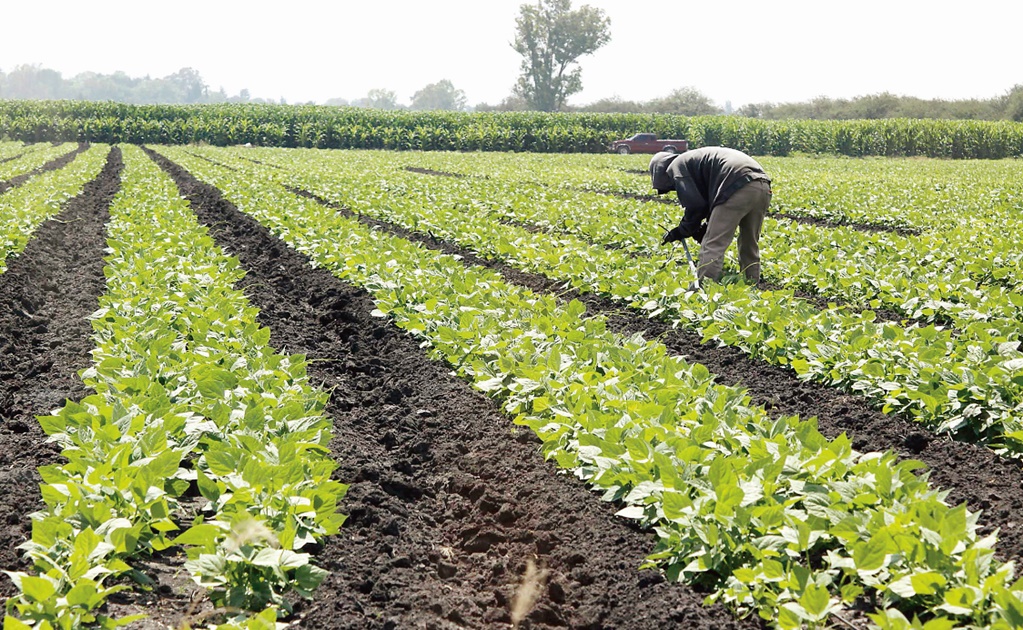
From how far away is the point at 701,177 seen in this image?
8.47m

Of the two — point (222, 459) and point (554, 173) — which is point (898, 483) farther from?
point (554, 173)

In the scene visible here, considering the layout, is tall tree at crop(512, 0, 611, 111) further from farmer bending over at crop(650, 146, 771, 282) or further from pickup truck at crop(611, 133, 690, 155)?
farmer bending over at crop(650, 146, 771, 282)

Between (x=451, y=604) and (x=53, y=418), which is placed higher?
(x=53, y=418)

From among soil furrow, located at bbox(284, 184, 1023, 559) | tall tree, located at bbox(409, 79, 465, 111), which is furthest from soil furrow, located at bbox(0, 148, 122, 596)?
tall tree, located at bbox(409, 79, 465, 111)

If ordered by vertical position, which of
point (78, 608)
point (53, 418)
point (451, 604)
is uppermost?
point (53, 418)

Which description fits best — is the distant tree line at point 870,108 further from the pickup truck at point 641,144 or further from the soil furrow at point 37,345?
the soil furrow at point 37,345

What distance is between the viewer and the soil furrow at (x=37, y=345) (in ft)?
12.9

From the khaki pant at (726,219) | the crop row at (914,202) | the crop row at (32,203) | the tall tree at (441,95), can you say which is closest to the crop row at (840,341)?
the khaki pant at (726,219)

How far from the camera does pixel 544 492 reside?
426cm

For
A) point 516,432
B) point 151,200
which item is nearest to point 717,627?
point 516,432

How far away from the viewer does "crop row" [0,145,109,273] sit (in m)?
10.1

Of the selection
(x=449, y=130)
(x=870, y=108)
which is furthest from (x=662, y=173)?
(x=870, y=108)

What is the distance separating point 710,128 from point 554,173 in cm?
2626

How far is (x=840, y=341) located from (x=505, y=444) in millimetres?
2730
